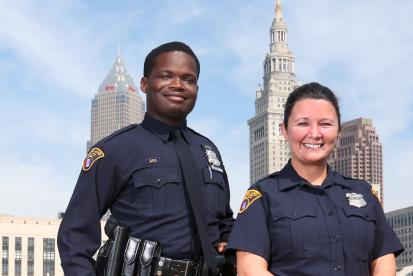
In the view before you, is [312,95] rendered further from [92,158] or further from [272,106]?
[272,106]

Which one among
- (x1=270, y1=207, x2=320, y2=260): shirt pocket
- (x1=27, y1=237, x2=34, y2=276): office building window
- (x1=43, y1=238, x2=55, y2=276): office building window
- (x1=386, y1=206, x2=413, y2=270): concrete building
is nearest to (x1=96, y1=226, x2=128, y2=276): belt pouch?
(x1=270, y1=207, x2=320, y2=260): shirt pocket

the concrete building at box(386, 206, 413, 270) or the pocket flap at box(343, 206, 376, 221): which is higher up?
the concrete building at box(386, 206, 413, 270)

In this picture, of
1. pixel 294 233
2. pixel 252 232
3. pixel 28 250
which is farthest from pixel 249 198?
pixel 28 250

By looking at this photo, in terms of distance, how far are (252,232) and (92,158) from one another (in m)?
1.37

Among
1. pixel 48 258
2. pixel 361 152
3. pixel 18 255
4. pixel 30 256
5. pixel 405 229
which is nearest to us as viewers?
pixel 18 255

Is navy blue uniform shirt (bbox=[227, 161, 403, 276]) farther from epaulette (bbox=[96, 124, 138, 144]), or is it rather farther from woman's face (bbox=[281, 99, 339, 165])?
epaulette (bbox=[96, 124, 138, 144])

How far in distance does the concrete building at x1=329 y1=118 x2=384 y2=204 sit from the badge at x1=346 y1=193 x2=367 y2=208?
19077 centimetres

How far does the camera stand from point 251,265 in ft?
14.7

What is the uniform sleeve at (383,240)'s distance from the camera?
15.5 feet

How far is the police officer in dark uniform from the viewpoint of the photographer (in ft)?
17.2

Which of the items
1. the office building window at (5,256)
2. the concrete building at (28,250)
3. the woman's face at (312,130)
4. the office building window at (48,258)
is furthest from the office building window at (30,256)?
the woman's face at (312,130)

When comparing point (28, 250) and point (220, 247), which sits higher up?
point (28, 250)

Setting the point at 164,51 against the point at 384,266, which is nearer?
the point at 384,266

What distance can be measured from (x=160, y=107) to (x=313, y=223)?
5.04 ft
